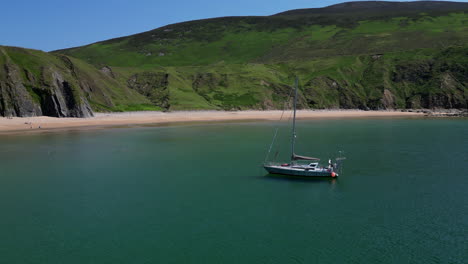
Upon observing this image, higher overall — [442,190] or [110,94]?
[110,94]

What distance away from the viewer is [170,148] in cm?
8094

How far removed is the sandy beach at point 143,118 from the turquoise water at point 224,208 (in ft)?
137

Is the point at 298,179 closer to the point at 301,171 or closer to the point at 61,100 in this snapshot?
the point at 301,171

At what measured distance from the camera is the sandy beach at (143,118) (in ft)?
377

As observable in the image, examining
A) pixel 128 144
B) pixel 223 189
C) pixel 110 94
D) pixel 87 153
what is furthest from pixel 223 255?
pixel 110 94

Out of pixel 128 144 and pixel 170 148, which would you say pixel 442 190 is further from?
pixel 128 144

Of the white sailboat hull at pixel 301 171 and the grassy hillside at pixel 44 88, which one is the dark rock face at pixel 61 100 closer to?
the grassy hillside at pixel 44 88

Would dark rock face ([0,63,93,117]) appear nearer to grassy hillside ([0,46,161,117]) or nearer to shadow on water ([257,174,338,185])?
grassy hillside ([0,46,161,117])

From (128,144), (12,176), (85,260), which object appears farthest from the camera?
(128,144)

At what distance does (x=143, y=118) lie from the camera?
145m

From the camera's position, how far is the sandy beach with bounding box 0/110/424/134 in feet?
377

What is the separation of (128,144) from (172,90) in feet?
337

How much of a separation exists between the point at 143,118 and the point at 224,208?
108661 millimetres

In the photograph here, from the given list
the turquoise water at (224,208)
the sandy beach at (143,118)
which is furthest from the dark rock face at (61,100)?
the turquoise water at (224,208)
